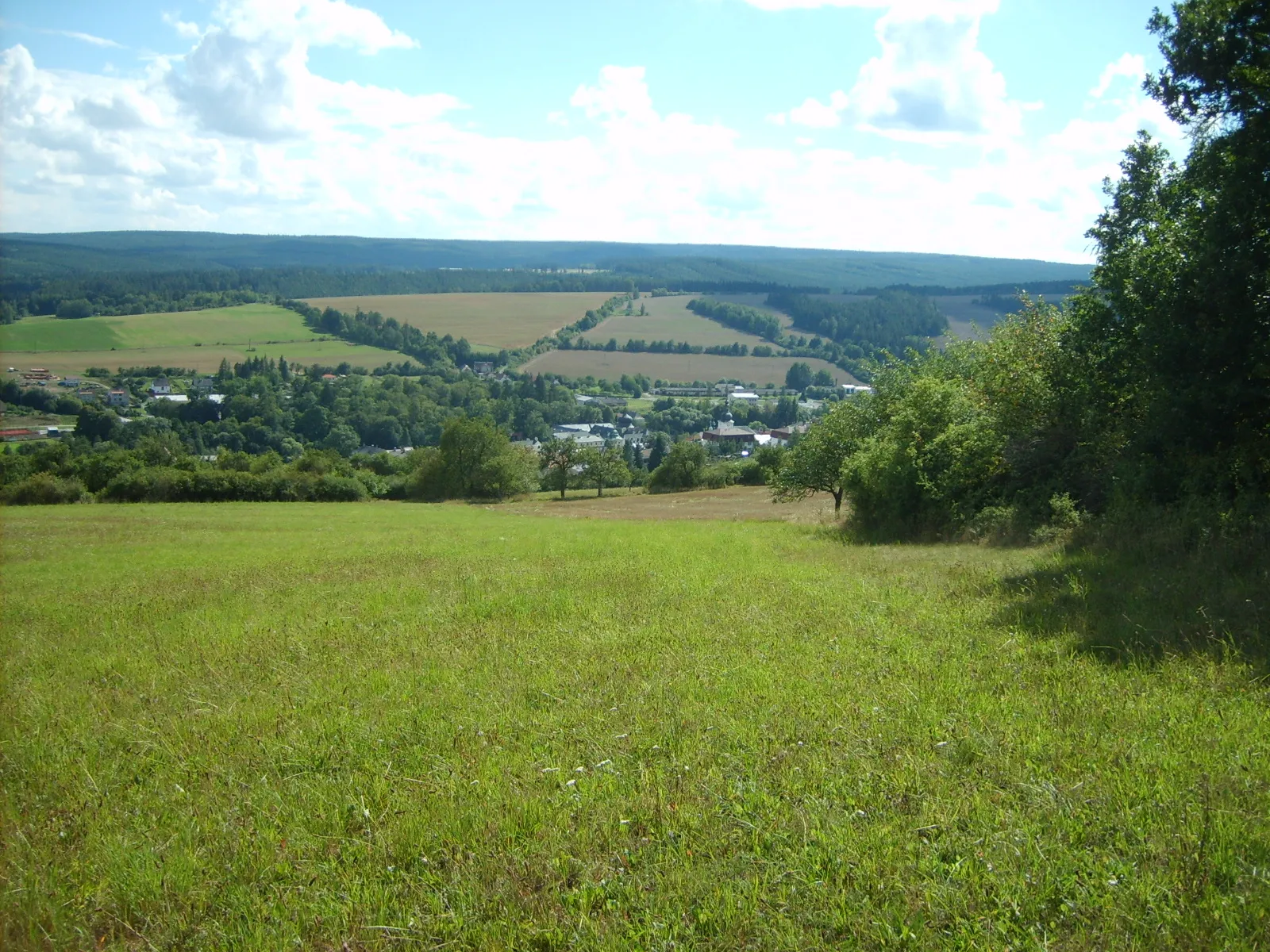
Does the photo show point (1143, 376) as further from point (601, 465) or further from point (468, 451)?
point (601, 465)

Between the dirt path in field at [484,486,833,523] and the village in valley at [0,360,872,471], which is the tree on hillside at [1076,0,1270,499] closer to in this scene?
the dirt path in field at [484,486,833,523]

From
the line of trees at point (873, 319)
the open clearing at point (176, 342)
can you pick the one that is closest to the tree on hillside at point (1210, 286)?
the open clearing at point (176, 342)

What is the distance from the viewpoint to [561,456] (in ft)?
267

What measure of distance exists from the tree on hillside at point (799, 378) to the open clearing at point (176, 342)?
2867 inches

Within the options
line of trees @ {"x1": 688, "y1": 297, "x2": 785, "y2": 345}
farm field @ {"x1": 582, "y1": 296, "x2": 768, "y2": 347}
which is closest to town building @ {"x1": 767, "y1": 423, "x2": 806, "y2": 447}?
line of trees @ {"x1": 688, "y1": 297, "x2": 785, "y2": 345}

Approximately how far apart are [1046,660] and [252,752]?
279 inches

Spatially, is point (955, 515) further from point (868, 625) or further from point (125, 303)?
point (125, 303)

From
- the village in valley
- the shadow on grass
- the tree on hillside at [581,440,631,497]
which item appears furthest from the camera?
the village in valley

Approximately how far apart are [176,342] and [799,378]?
4261 inches

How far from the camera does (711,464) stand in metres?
87.5

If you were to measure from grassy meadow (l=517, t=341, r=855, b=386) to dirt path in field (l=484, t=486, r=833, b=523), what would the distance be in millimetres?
80925

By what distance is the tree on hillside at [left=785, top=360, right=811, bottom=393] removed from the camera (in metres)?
147

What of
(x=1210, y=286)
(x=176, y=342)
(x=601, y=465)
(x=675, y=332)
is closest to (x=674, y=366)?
(x=675, y=332)

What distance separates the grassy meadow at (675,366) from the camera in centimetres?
15662
